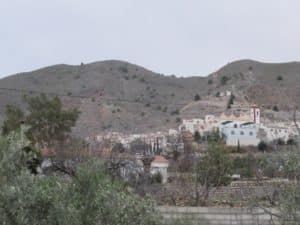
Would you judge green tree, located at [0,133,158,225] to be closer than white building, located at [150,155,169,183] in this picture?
Yes

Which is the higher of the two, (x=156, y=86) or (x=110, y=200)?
(x=156, y=86)

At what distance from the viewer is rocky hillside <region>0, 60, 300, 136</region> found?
60250mm

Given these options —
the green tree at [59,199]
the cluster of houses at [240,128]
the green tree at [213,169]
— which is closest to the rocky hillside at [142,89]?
the cluster of houses at [240,128]

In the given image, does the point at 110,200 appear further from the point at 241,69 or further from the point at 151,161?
the point at 241,69

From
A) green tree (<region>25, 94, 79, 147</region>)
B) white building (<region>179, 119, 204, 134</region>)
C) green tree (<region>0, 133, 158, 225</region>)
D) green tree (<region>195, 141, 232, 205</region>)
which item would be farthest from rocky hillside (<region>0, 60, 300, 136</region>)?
green tree (<region>0, 133, 158, 225</region>)

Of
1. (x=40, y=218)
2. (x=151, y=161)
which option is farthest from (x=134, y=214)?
(x=151, y=161)

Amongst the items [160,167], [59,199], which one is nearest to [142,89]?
[160,167]

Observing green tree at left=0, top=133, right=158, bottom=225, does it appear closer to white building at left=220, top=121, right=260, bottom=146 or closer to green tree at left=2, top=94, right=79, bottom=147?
green tree at left=2, top=94, right=79, bottom=147

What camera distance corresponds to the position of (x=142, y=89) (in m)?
69.7

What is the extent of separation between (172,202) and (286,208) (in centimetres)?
820

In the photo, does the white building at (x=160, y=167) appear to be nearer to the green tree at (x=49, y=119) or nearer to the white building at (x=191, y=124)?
the green tree at (x=49, y=119)

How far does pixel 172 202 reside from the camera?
43.0 ft

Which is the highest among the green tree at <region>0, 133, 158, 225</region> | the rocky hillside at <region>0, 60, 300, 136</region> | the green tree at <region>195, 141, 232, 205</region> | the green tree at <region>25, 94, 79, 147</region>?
the rocky hillside at <region>0, 60, 300, 136</region>

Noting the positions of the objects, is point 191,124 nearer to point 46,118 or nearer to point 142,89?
point 142,89
